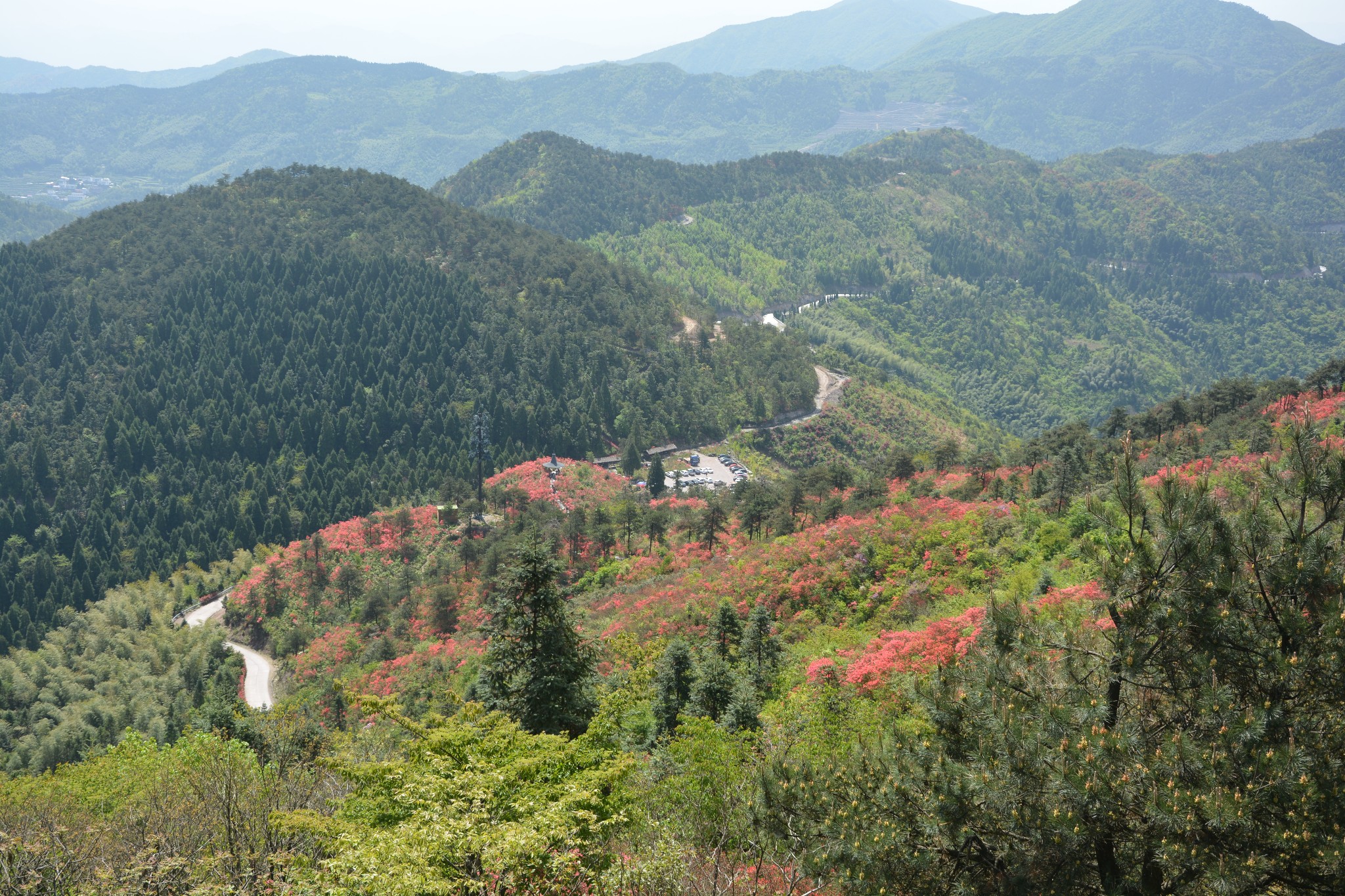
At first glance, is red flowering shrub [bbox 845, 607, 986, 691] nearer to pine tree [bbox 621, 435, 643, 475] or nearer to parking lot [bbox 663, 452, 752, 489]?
parking lot [bbox 663, 452, 752, 489]

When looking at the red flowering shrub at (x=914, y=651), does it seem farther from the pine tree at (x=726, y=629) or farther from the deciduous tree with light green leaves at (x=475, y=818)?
the deciduous tree with light green leaves at (x=475, y=818)

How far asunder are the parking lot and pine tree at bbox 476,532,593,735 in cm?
7325

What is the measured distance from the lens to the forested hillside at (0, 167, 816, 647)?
331ft

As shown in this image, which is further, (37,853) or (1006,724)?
(37,853)

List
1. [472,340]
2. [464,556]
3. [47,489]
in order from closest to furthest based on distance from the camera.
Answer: [464,556], [47,489], [472,340]

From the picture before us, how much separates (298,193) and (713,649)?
147693 millimetres

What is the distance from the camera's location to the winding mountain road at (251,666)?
2618 inches

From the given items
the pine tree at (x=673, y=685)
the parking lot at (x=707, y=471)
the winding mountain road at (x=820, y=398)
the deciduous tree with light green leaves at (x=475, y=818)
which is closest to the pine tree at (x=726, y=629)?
the pine tree at (x=673, y=685)

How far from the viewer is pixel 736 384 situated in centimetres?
13075

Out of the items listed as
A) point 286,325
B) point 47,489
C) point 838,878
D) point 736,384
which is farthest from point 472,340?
point 838,878

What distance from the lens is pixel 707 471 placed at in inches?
4390

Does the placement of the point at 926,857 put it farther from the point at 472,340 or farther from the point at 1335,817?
the point at 472,340

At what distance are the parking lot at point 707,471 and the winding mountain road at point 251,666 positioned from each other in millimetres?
47217

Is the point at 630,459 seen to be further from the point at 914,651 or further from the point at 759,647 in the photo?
the point at 914,651
